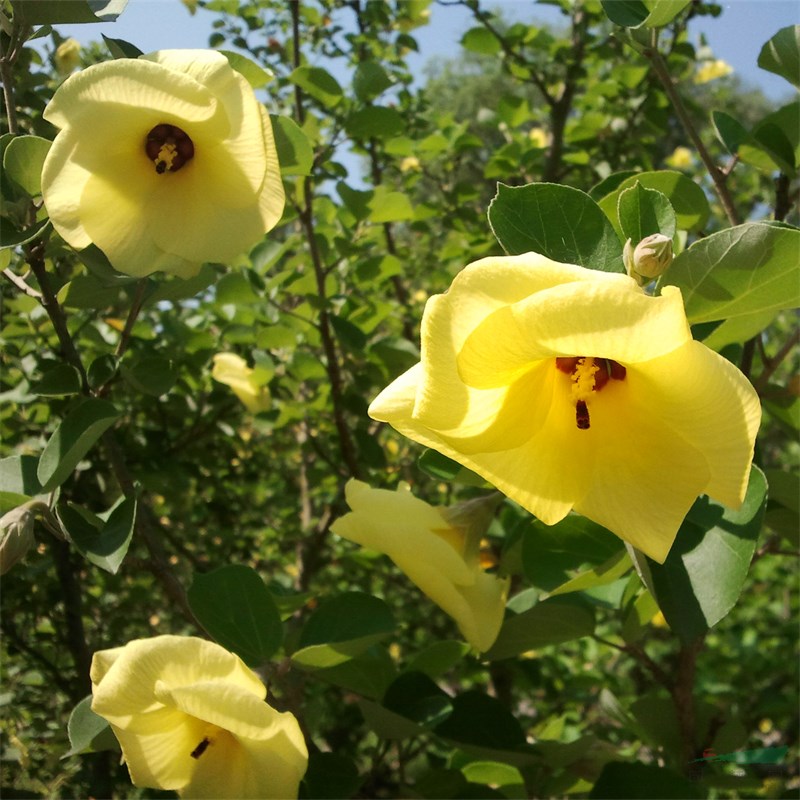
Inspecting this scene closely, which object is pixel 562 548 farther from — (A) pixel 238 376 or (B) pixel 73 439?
(A) pixel 238 376

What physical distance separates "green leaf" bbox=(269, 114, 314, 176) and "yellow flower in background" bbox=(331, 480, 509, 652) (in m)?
0.45

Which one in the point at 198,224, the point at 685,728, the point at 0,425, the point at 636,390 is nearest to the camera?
the point at 636,390

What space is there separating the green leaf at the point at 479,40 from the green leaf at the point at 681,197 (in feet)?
5.12

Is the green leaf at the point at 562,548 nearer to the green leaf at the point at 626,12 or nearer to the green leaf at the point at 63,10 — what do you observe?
the green leaf at the point at 626,12

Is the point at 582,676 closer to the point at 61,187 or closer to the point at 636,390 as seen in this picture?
the point at 636,390

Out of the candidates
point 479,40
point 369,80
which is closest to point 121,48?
point 369,80

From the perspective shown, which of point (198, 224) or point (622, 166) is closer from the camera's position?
point (198, 224)

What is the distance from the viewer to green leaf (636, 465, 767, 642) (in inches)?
34.8

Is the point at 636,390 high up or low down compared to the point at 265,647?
up

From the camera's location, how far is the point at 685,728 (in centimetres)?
139

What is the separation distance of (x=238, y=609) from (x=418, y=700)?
32 cm

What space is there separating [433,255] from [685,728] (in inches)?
72.5

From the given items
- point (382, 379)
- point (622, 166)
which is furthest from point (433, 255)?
point (382, 379)

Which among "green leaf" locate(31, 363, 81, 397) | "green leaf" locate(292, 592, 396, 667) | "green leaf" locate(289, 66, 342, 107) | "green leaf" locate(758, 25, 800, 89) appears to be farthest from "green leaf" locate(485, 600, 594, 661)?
"green leaf" locate(289, 66, 342, 107)
